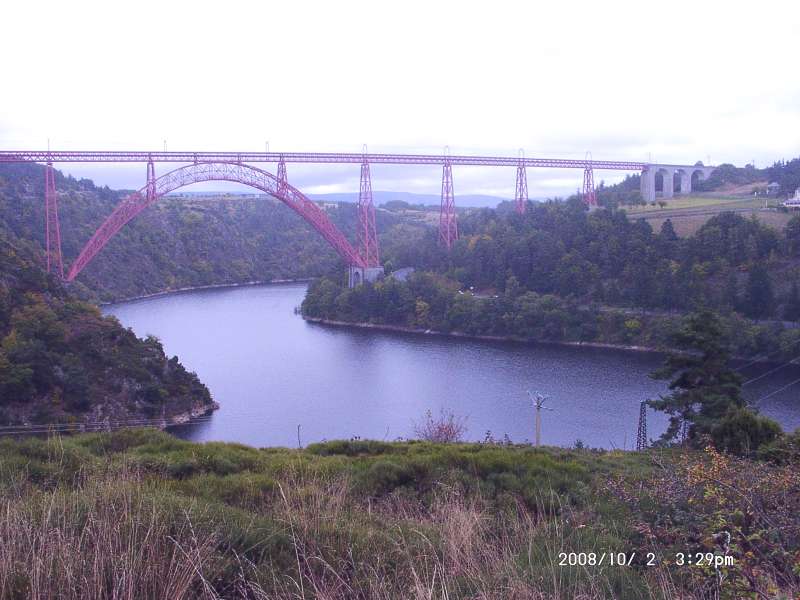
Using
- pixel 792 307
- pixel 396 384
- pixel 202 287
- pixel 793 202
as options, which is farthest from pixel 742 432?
pixel 202 287

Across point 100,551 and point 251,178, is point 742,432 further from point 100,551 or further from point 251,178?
point 251,178

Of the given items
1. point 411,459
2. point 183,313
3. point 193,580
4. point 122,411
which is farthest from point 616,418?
point 183,313

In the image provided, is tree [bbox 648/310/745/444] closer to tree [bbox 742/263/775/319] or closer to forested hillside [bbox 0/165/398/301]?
tree [bbox 742/263/775/319]

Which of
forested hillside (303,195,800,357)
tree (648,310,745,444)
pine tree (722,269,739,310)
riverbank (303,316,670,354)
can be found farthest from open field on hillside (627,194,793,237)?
tree (648,310,745,444)

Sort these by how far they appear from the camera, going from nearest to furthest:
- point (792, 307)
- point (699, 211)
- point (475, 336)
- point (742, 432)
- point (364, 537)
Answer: point (364, 537)
point (742, 432)
point (792, 307)
point (475, 336)
point (699, 211)

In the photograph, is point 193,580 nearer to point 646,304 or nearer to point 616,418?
point 616,418

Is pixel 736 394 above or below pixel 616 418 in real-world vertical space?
above
